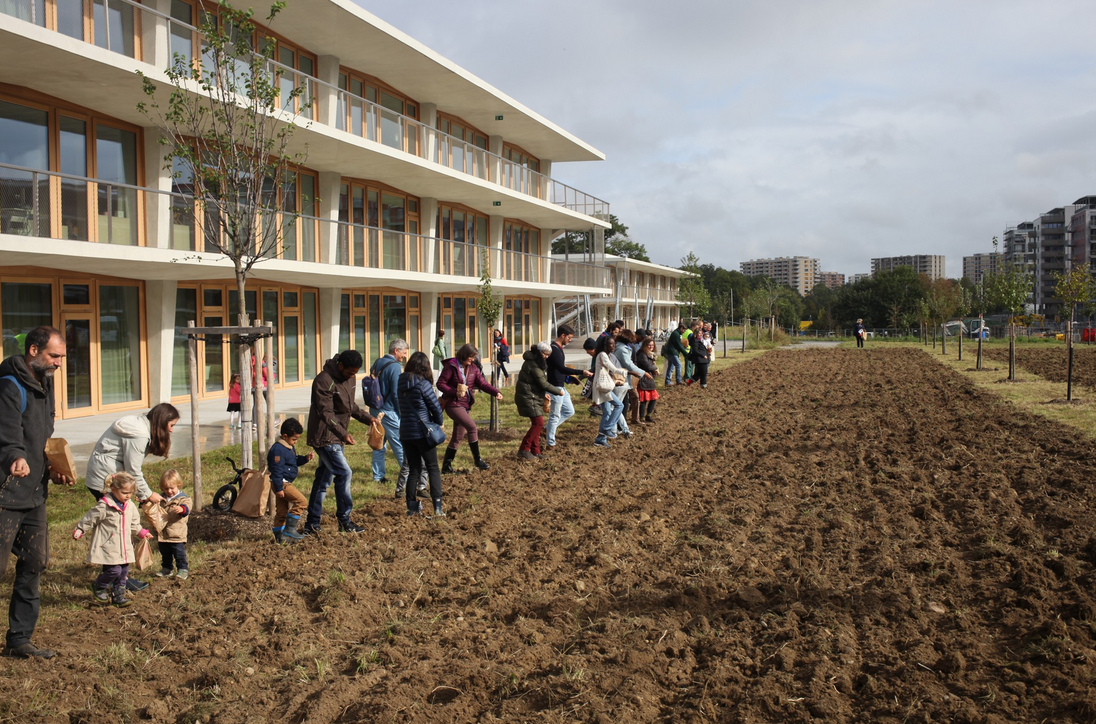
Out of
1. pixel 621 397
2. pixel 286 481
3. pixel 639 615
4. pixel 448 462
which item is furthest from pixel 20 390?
pixel 621 397

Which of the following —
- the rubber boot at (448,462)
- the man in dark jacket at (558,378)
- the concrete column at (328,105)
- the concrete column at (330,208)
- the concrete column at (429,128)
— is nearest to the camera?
the rubber boot at (448,462)

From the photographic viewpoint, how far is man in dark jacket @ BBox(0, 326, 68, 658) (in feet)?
14.8

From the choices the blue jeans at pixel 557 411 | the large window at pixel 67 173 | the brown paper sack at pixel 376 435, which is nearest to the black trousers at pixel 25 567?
the brown paper sack at pixel 376 435

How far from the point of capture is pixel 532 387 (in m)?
10.8

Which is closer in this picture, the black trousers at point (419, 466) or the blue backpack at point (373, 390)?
the black trousers at point (419, 466)

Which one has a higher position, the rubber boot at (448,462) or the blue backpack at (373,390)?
the blue backpack at (373,390)

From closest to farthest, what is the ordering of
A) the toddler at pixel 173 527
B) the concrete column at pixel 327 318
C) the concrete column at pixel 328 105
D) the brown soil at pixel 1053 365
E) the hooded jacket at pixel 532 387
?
the toddler at pixel 173 527 → the hooded jacket at pixel 532 387 → the concrete column at pixel 328 105 → the concrete column at pixel 327 318 → the brown soil at pixel 1053 365

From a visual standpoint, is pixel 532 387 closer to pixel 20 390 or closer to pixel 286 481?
pixel 286 481

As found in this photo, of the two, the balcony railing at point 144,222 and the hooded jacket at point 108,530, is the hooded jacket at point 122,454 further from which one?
the balcony railing at point 144,222

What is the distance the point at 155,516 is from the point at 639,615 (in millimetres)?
3745

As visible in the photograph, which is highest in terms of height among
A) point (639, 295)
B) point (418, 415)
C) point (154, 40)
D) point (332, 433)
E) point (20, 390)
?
point (154, 40)

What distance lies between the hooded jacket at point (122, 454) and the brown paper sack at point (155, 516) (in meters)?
0.34

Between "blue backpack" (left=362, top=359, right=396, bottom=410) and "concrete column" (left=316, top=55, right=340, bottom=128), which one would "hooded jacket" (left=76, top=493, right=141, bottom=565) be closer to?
"blue backpack" (left=362, top=359, right=396, bottom=410)

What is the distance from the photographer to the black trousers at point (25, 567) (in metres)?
4.67
